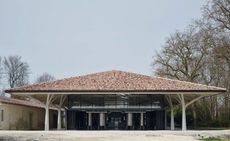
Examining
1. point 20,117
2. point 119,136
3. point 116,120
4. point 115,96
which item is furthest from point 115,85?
point 20,117

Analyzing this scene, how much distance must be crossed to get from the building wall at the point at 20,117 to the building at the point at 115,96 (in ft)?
11.7

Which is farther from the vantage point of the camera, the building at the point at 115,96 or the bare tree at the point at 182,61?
the bare tree at the point at 182,61

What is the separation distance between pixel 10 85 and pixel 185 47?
93.9 ft

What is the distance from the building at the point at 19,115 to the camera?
141 feet

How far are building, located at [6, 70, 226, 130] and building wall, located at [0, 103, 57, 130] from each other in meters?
3.57

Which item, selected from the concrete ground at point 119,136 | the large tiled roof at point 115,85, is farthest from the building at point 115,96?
the concrete ground at point 119,136

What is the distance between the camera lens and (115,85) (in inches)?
1585

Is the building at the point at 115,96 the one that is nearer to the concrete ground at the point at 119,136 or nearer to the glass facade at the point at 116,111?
the glass facade at the point at 116,111

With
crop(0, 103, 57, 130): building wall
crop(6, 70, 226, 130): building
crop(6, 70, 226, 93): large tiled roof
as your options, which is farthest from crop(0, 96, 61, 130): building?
crop(6, 70, 226, 93): large tiled roof

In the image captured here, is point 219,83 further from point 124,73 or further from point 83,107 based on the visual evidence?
point 83,107

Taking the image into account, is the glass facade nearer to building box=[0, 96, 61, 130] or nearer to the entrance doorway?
the entrance doorway

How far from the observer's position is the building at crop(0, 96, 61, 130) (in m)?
43.0

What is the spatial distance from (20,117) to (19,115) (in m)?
0.35

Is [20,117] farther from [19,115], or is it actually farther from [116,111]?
[116,111]
